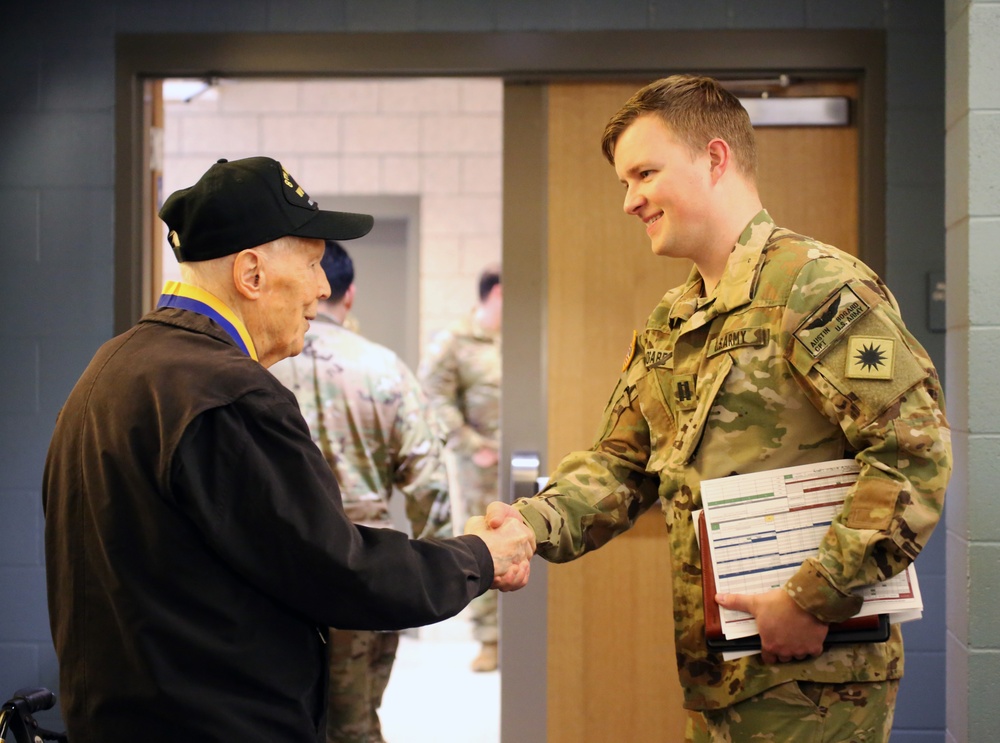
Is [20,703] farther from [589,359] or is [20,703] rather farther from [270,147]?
[270,147]

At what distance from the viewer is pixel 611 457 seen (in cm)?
208

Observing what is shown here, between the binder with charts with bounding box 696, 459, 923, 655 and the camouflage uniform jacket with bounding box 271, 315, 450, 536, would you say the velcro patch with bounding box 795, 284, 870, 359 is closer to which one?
the binder with charts with bounding box 696, 459, 923, 655

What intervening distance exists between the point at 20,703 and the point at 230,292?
0.97 m

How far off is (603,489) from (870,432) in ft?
1.98

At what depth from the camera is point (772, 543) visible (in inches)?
67.0

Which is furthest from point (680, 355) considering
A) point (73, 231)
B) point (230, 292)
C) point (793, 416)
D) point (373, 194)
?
point (373, 194)

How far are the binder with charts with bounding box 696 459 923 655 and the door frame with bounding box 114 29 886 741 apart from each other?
1.56 m

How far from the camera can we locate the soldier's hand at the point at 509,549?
1868mm

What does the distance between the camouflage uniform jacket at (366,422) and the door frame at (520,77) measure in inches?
11.1

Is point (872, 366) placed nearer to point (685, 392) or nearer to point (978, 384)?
point (685, 392)

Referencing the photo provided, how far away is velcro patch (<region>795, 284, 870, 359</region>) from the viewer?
5.40 ft

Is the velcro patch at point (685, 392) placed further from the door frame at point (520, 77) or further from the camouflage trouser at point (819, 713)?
the door frame at point (520, 77)

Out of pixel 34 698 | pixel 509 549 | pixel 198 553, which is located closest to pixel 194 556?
pixel 198 553

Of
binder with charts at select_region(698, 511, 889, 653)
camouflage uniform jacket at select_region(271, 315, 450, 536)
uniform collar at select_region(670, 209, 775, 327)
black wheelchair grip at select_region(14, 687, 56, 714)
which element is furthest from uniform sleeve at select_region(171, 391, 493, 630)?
camouflage uniform jacket at select_region(271, 315, 450, 536)
